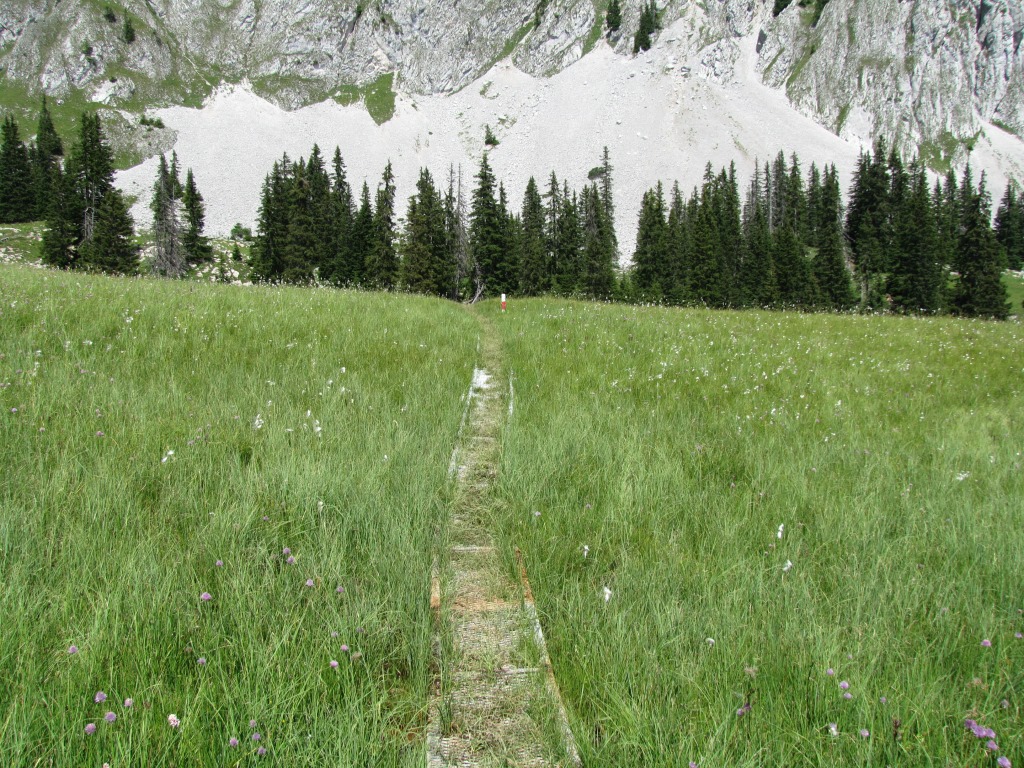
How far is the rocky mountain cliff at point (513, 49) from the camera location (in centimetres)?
14300

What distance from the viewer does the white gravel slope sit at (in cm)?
12206

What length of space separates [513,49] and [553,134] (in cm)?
5446

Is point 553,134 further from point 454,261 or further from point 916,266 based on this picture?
point 916,266

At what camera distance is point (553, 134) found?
13588cm

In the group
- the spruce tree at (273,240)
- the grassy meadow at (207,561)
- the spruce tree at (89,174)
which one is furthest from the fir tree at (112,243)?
the grassy meadow at (207,561)

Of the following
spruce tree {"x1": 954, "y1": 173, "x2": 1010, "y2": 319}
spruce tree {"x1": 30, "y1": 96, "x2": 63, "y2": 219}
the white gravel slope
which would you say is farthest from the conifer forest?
the white gravel slope

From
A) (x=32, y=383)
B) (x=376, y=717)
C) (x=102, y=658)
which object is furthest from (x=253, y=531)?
(x=32, y=383)

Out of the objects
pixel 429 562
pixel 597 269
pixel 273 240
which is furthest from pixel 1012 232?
pixel 429 562

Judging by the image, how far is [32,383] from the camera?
4.54 meters

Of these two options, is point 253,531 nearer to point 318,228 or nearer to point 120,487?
point 120,487

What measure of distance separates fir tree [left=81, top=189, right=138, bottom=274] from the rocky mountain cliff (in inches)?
4497

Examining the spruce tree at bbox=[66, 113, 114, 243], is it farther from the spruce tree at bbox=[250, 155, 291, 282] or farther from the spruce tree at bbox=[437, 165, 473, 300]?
the spruce tree at bbox=[437, 165, 473, 300]

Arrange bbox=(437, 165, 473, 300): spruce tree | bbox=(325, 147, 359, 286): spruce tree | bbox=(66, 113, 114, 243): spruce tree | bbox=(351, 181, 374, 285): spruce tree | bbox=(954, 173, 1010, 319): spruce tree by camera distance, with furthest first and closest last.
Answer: bbox=(351, 181, 374, 285): spruce tree, bbox=(325, 147, 359, 286): spruce tree, bbox=(66, 113, 114, 243): spruce tree, bbox=(437, 165, 473, 300): spruce tree, bbox=(954, 173, 1010, 319): spruce tree

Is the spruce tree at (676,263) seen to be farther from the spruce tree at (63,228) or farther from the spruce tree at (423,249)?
the spruce tree at (63,228)
